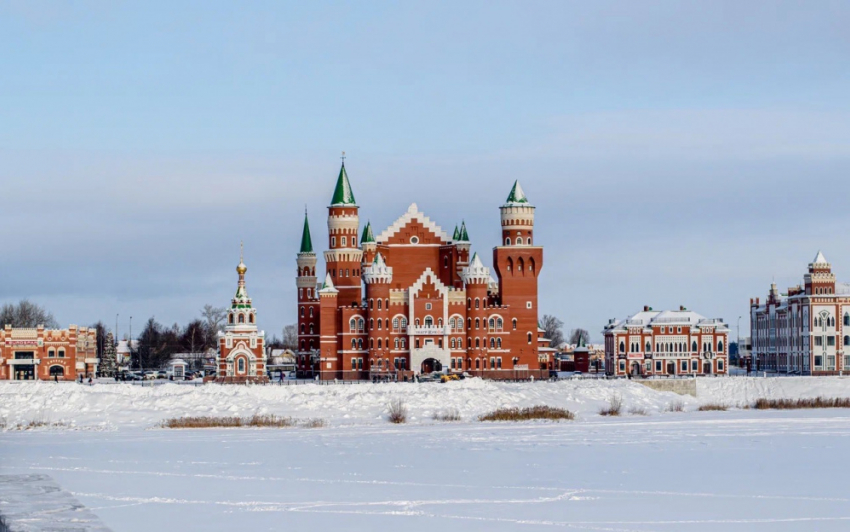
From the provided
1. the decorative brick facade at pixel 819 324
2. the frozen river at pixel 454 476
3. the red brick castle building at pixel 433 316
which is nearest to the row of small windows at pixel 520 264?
the red brick castle building at pixel 433 316

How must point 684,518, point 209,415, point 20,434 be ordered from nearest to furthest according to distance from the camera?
point 684,518
point 20,434
point 209,415

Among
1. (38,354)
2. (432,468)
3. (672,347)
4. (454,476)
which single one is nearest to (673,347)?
(672,347)

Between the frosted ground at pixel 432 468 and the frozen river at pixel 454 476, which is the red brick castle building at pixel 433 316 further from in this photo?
the frozen river at pixel 454 476

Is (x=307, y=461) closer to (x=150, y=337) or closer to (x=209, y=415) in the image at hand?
A: (x=209, y=415)

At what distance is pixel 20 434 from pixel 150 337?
107 m

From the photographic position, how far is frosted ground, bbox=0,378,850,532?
22.9 meters

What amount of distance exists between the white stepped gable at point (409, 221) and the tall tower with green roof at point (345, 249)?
3228mm

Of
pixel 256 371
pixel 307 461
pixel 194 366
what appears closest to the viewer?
pixel 307 461

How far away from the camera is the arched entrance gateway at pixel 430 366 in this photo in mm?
92438

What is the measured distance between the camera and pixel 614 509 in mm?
23719

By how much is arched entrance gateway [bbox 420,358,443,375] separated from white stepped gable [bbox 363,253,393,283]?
660cm

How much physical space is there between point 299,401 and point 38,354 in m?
45.0

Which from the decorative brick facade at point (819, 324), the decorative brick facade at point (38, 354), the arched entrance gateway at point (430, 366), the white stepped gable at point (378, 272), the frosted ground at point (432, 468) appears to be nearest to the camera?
the frosted ground at point (432, 468)

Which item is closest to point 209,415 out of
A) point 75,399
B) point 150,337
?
point 75,399
